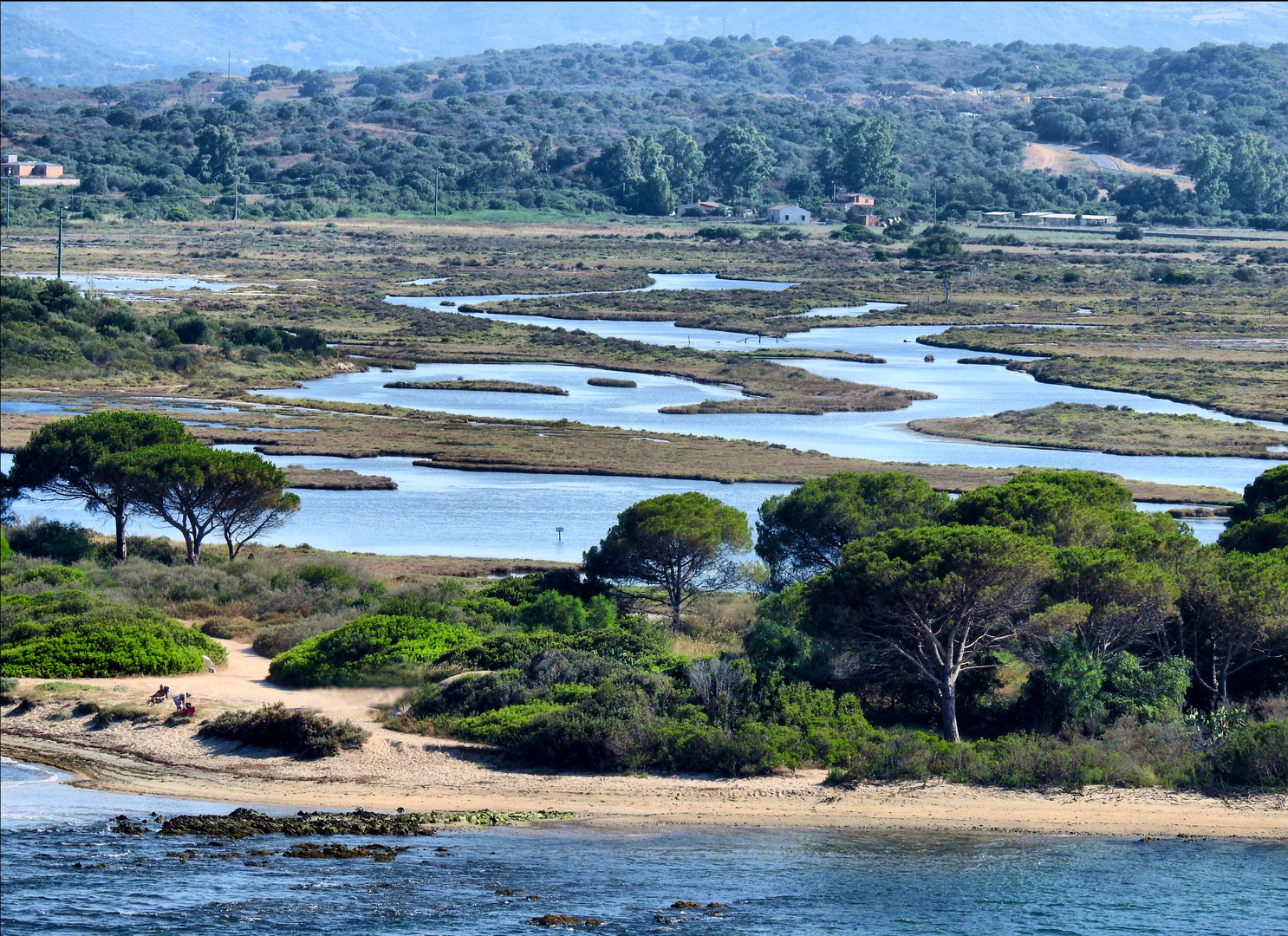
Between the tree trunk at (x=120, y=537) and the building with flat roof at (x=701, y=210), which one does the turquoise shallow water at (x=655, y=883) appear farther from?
the building with flat roof at (x=701, y=210)

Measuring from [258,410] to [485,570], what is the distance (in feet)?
101

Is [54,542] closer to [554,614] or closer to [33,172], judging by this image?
[554,614]

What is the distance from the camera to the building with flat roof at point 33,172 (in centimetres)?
17625

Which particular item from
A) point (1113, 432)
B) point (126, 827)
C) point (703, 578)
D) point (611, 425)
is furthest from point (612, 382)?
point (126, 827)

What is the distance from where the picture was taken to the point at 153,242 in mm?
148250

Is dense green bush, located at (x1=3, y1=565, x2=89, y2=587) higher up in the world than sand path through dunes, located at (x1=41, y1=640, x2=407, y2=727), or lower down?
higher up

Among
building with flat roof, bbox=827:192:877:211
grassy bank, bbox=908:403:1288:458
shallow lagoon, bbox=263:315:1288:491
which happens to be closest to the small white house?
building with flat roof, bbox=827:192:877:211

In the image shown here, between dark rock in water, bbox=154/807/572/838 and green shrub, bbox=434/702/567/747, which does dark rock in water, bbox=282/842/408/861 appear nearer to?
dark rock in water, bbox=154/807/572/838

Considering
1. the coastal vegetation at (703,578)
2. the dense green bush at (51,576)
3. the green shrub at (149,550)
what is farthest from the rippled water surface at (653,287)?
the dense green bush at (51,576)

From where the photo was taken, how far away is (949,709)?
26875 mm

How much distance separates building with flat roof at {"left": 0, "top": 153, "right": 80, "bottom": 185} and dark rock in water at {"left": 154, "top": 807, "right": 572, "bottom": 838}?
163m

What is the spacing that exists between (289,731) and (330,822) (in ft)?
11.2

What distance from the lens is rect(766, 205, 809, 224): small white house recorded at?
179500mm

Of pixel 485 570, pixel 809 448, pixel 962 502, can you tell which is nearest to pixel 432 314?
pixel 809 448
